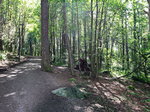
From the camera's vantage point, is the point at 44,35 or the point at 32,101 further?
the point at 44,35

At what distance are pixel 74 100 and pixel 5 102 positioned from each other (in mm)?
2464

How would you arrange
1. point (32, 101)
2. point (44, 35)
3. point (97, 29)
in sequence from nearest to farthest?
point (32, 101) → point (44, 35) → point (97, 29)

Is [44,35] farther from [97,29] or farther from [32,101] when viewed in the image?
[32,101]

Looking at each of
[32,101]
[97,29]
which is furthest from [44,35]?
[32,101]

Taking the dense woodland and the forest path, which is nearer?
the forest path

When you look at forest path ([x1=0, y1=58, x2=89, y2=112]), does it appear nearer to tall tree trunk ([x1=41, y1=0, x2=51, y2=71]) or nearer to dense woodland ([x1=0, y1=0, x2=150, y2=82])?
tall tree trunk ([x1=41, y1=0, x2=51, y2=71])

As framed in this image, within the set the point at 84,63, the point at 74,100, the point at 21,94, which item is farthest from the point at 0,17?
the point at 74,100

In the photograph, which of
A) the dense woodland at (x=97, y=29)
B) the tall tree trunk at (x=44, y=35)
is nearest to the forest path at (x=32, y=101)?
the tall tree trunk at (x=44, y=35)

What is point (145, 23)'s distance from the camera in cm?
1578

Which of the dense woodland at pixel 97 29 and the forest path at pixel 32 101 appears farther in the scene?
the dense woodland at pixel 97 29

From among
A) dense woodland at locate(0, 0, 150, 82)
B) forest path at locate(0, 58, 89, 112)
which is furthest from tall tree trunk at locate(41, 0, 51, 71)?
forest path at locate(0, 58, 89, 112)

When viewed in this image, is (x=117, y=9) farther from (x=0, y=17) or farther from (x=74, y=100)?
(x=0, y=17)

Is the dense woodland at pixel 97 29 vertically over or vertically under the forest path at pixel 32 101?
over

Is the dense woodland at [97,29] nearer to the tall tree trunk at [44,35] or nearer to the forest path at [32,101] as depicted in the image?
the tall tree trunk at [44,35]
